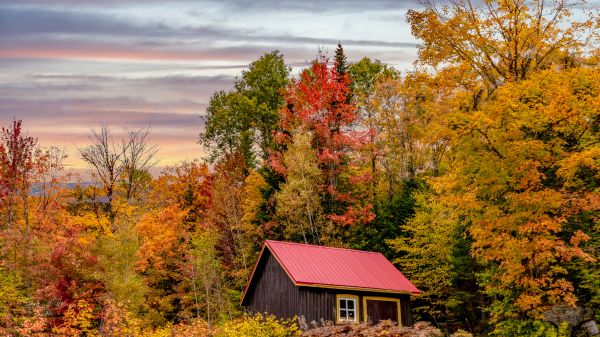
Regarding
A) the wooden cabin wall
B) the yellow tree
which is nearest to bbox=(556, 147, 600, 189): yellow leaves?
the yellow tree

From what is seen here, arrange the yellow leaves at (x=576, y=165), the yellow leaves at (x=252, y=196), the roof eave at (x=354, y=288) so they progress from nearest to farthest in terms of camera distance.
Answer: the yellow leaves at (x=576, y=165) < the roof eave at (x=354, y=288) < the yellow leaves at (x=252, y=196)

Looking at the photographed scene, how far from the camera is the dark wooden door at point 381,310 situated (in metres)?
32.6

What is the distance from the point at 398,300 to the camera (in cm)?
3397

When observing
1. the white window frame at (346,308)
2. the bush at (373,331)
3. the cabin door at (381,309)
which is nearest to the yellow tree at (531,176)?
the bush at (373,331)

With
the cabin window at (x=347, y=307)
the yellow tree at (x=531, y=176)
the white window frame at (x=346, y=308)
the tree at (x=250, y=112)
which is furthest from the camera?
the tree at (x=250, y=112)

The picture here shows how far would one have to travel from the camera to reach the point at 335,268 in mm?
32844

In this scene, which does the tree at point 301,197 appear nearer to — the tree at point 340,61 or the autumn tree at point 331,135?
the autumn tree at point 331,135

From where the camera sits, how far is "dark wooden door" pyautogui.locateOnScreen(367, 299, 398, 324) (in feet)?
107

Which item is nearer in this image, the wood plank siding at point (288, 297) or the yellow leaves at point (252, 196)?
the wood plank siding at point (288, 297)

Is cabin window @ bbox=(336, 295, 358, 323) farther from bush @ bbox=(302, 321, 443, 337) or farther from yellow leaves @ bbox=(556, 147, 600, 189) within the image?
yellow leaves @ bbox=(556, 147, 600, 189)

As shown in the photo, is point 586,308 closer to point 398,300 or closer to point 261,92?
point 398,300

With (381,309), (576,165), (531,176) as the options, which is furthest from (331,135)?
(576,165)

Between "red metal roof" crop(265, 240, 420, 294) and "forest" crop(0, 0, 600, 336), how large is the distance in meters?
3.29

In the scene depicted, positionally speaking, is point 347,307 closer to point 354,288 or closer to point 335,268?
point 354,288
